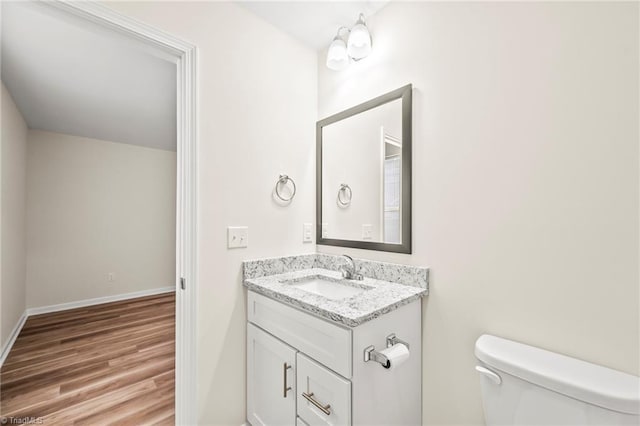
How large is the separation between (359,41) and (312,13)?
0.34 meters

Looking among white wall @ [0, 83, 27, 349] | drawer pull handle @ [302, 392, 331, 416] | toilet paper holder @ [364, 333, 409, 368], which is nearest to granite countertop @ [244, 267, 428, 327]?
toilet paper holder @ [364, 333, 409, 368]

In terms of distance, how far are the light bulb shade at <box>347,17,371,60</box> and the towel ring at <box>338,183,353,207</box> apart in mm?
718

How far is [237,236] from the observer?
148cm

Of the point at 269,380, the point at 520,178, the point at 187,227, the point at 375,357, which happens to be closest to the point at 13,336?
the point at 187,227

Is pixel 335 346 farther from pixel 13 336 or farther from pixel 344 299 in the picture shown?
pixel 13 336

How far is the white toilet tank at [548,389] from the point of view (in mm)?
744

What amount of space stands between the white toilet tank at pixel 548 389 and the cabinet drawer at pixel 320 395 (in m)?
0.50

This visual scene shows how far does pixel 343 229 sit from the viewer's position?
1717 millimetres

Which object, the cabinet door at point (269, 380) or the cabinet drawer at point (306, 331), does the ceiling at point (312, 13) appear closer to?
the cabinet drawer at point (306, 331)

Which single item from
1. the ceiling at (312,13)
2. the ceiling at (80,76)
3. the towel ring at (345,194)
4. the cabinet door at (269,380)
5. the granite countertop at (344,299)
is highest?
the ceiling at (312,13)

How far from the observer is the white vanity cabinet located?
3.22 ft

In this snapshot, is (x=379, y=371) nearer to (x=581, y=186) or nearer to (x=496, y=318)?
(x=496, y=318)

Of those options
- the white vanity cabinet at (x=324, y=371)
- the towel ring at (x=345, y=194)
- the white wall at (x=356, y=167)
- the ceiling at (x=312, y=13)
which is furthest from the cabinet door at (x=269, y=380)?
the ceiling at (x=312, y=13)

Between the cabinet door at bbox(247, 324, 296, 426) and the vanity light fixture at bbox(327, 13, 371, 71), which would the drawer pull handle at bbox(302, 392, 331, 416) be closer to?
the cabinet door at bbox(247, 324, 296, 426)
